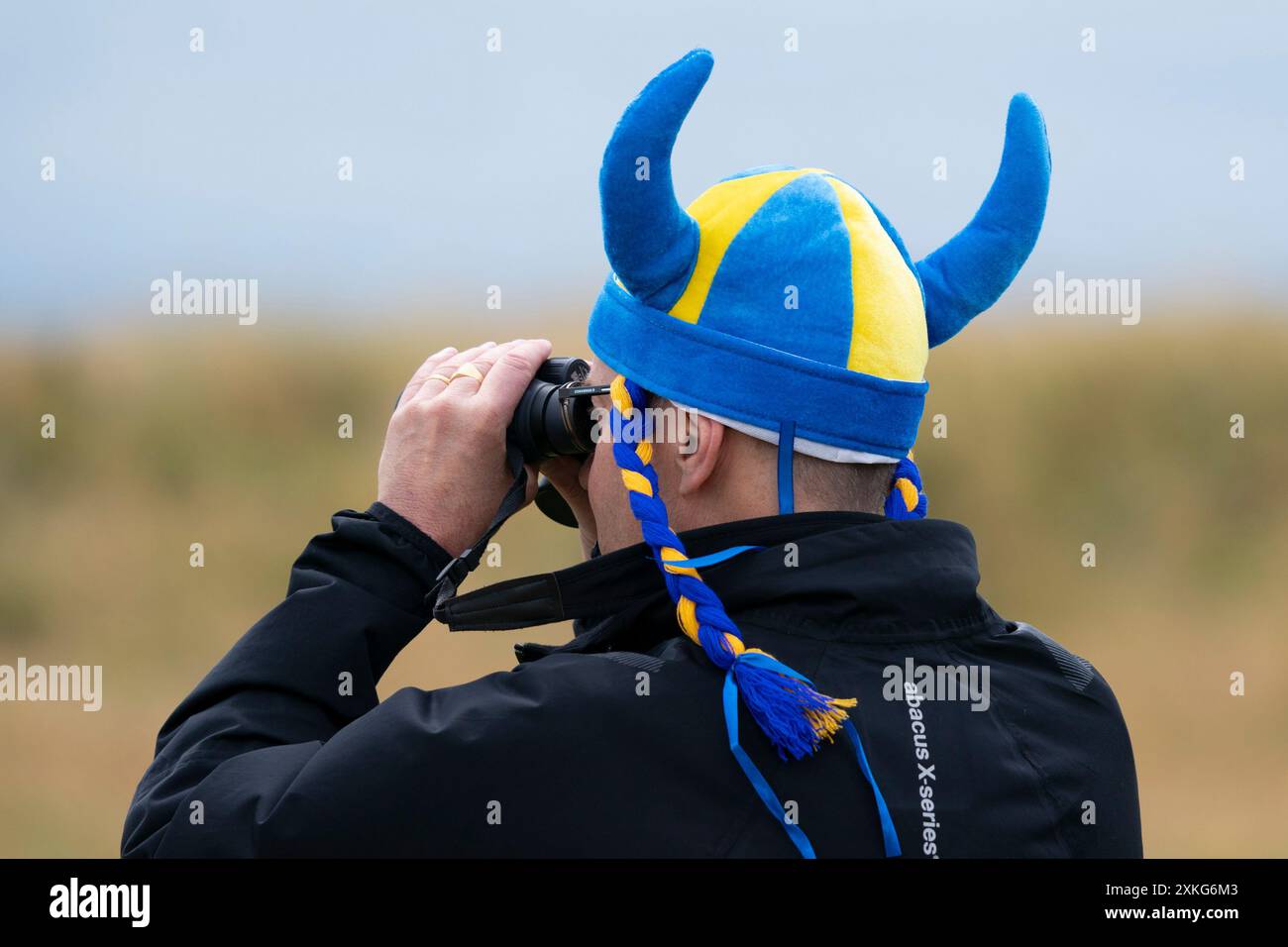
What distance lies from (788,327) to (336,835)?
742mm

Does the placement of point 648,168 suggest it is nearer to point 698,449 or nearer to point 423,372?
point 698,449

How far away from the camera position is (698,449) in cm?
160

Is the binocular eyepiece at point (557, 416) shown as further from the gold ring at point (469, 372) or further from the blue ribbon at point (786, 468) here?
the blue ribbon at point (786, 468)

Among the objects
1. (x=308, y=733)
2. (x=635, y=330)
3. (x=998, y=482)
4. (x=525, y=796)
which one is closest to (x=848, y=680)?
(x=525, y=796)

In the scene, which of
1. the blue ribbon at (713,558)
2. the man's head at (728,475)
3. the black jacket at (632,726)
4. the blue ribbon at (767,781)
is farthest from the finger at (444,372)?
the blue ribbon at (767,781)

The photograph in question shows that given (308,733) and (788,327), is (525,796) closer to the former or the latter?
(308,733)

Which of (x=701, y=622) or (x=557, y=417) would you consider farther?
(x=557, y=417)

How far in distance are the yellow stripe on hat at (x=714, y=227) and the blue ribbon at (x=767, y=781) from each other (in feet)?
1.40

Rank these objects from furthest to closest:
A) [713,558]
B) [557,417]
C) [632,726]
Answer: [557,417]
[713,558]
[632,726]

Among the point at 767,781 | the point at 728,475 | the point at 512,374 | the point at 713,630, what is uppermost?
the point at 512,374

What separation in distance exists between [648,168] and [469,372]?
17.1 inches

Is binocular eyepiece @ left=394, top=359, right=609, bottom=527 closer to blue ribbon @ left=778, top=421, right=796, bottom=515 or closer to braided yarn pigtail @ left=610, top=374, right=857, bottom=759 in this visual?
braided yarn pigtail @ left=610, top=374, right=857, bottom=759

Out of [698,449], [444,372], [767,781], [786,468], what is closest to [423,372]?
[444,372]

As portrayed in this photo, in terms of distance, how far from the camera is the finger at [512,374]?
173 centimetres
